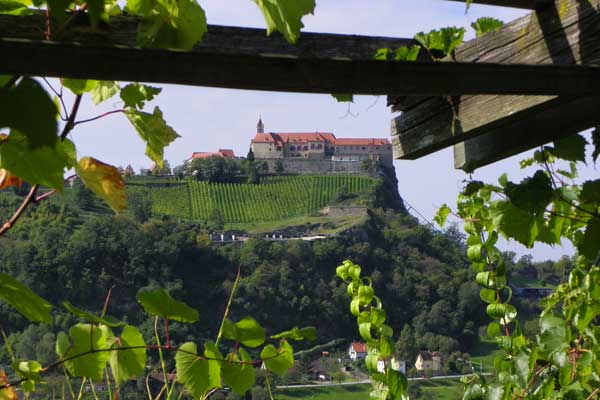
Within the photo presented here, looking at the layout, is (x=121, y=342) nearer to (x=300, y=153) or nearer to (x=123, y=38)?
(x=123, y=38)

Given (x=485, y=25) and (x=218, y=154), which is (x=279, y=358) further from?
(x=218, y=154)

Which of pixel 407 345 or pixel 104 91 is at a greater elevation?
pixel 104 91

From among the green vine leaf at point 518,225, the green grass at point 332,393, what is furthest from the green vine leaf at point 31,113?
the green grass at point 332,393

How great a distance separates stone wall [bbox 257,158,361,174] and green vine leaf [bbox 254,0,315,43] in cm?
5315

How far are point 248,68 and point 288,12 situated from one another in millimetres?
43

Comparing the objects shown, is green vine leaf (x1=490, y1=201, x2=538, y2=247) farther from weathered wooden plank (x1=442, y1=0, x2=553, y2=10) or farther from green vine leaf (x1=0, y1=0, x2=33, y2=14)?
green vine leaf (x1=0, y1=0, x2=33, y2=14)

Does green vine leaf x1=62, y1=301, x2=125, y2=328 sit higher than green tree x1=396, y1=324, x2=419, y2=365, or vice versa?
green vine leaf x1=62, y1=301, x2=125, y2=328

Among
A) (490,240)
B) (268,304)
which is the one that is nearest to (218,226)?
(268,304)

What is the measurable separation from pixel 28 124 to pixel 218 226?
150ft

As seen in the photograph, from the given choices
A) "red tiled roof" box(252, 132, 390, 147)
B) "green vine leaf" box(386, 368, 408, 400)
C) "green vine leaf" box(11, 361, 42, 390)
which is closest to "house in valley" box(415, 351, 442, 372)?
"red tiled roof" box(252, 132, 390, 147)

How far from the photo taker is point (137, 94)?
0.64 metres

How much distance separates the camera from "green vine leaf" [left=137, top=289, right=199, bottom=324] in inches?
22.7

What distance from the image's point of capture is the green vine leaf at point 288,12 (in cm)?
A: 43

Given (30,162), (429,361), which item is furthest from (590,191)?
(429,361)
